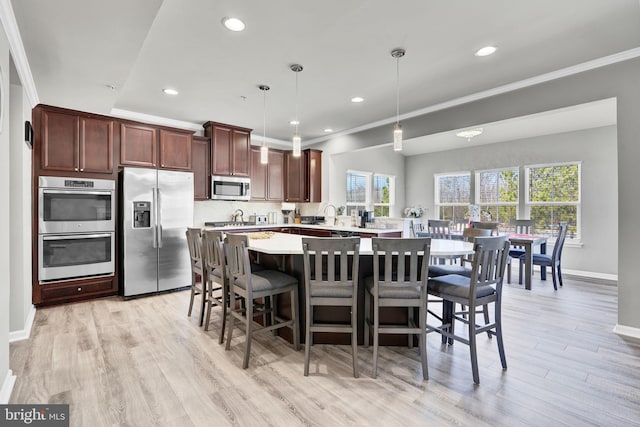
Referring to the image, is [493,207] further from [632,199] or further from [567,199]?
[632,199]

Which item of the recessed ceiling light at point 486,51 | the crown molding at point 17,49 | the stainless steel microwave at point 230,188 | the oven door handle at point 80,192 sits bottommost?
the oven door handle at point 80,192

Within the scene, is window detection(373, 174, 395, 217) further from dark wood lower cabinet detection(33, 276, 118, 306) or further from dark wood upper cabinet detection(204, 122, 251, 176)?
dark wood lower cabinet detection(33, 276, 118, 306)

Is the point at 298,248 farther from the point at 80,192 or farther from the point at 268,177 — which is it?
the point at 268,177

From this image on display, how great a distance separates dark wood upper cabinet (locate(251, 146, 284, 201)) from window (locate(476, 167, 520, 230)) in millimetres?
4369

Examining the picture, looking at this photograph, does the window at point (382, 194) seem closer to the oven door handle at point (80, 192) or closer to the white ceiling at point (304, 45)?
the white ceiling at point (304, 45)

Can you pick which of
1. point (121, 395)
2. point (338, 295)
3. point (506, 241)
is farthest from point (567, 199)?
point (121, 395)

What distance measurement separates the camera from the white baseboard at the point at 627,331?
286 centimetres

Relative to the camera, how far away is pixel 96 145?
4.04 m

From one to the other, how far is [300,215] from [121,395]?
4.98 metres

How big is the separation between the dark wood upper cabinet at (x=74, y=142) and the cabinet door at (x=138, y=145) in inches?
5.9

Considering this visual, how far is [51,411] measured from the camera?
181cm

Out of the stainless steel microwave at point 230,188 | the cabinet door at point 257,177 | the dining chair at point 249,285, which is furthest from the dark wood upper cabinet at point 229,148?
the dining chair at point 249,285

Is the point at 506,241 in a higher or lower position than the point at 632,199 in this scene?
lower

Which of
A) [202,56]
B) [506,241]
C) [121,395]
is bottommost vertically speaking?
[121,395]
